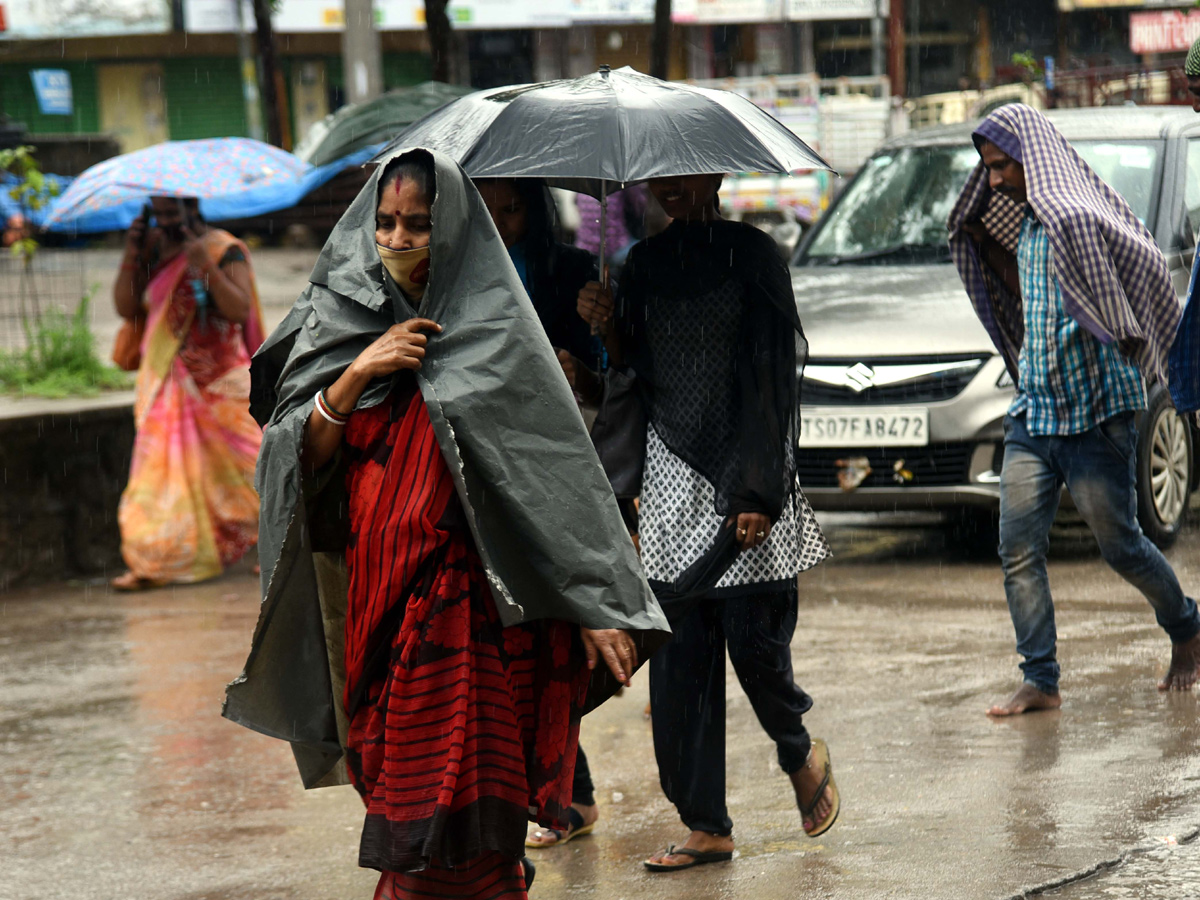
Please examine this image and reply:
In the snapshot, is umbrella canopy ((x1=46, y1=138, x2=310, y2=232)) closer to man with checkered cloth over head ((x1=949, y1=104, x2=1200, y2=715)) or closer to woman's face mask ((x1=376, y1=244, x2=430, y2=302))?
man with checkered cloth over head ((x1=949, y1=104, x2=1200, y2=715))

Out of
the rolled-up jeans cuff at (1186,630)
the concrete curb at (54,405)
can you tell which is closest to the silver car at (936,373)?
the rolled-up jeans cuff at (1186,630)

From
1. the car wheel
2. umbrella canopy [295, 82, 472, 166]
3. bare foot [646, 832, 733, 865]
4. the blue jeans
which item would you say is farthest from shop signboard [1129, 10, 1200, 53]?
bare foot [646, 832, 733, 865]

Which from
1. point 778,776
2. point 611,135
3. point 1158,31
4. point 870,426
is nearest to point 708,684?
point 778,776

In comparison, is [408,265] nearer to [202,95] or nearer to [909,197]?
[909,197]

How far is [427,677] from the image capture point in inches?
118

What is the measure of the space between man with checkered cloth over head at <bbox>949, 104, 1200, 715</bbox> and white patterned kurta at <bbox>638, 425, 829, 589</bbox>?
1359 mm

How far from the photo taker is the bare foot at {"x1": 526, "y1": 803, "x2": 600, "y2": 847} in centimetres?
427

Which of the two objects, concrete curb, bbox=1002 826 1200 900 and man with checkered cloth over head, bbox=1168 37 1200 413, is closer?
concrete curb, bbox=1002 826 1200 900

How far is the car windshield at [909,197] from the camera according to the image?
807 centimetres

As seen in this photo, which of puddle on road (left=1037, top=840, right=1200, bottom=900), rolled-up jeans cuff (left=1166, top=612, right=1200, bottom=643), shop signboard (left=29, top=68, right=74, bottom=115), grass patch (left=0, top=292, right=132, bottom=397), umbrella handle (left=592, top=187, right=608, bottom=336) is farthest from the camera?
shop signboard (left=29, top=68, right=74, bottom=115)

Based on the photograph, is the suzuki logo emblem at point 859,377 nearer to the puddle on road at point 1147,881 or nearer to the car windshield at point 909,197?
the car windshield at point 909,197

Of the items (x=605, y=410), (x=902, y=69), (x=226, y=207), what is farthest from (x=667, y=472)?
(x=902, y=69)

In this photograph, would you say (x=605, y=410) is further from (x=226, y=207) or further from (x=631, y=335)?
(x=226, y=207)

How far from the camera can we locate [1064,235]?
4898 millimetres
